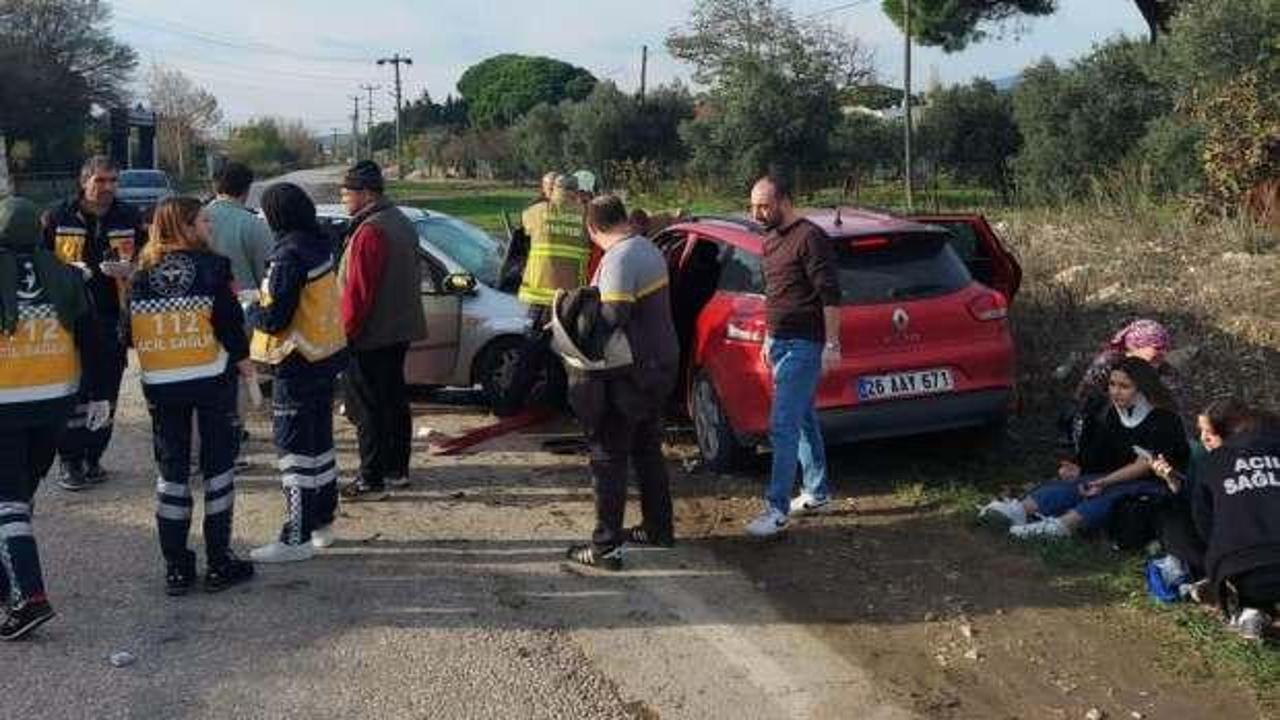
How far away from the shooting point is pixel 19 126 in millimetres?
51812

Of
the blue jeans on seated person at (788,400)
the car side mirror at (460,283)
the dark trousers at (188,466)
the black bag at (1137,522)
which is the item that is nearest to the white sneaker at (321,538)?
the dark trousers at (188,466)

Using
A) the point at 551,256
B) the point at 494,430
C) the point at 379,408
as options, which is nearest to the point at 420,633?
the point at 379,408

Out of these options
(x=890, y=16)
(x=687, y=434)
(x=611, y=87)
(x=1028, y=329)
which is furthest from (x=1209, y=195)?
(x=611, y=87)

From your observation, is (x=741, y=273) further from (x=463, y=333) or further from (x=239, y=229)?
(x=239, y=229)

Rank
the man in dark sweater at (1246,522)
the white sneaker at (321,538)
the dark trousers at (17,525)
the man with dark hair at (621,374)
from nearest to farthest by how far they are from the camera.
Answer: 1. the man in dark sweater at (1246,522)
2. the dark trousers at (17,525)
3. the man with dark hair at (621,374)
4. the white sneaker at (321,538)

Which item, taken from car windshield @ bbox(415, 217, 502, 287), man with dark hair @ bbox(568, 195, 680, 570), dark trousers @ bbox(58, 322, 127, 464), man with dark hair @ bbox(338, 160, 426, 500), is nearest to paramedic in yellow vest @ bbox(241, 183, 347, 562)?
man with dark hair @ bbox(338, 160, 426, 500)

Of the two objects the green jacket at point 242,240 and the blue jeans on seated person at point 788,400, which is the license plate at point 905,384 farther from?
the green jacket at point 242,240

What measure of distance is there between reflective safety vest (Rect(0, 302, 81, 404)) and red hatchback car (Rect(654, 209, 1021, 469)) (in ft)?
11.3

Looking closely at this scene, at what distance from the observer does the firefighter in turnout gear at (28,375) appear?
504 cm

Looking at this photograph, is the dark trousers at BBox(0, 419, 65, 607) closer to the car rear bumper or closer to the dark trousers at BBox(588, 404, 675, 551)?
the dark trousers at BBox(588, 404, 675, 551)

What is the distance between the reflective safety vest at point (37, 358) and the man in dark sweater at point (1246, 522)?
481 cm

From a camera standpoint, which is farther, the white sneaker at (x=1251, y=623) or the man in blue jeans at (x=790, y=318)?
the man in blue jeans at (x=790, y=318)

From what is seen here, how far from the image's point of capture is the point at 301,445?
601 cm

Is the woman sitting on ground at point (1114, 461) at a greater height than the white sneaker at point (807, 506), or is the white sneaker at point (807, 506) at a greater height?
the woman sitting on ground at point (1114, 461)
